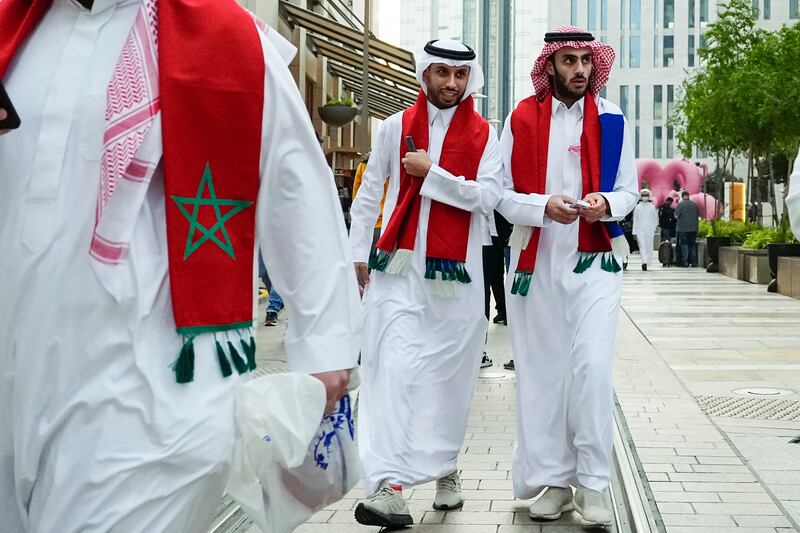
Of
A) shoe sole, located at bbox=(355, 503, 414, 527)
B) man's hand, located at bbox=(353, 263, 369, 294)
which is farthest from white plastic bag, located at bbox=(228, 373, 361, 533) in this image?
man's hand, located at bbox=(353, 263, 369, 294)

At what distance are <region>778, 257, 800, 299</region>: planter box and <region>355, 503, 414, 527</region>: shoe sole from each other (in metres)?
15.5

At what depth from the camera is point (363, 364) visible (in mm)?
5832

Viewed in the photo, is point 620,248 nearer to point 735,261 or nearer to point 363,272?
point 363,272

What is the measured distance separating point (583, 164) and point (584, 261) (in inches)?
17.5

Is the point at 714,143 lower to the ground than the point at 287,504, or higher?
higher

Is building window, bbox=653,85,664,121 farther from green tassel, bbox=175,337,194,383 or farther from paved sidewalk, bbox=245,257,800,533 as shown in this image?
green tassel, bbox=175,337,194,383

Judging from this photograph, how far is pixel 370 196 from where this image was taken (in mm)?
6184

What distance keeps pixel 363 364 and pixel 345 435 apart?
10.1 ft

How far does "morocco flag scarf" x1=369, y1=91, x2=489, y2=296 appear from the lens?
5844mm

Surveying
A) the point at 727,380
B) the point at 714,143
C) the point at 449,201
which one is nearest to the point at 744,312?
the point at 727,380

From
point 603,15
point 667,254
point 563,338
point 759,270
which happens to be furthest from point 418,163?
point 603,15

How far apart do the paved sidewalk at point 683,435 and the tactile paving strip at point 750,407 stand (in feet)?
0.04

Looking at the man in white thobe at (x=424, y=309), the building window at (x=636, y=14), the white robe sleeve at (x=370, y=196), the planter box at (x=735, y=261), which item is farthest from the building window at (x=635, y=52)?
the white robe sleeve at (x=370, y=196)

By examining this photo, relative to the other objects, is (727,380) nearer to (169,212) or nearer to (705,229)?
(169,212)
